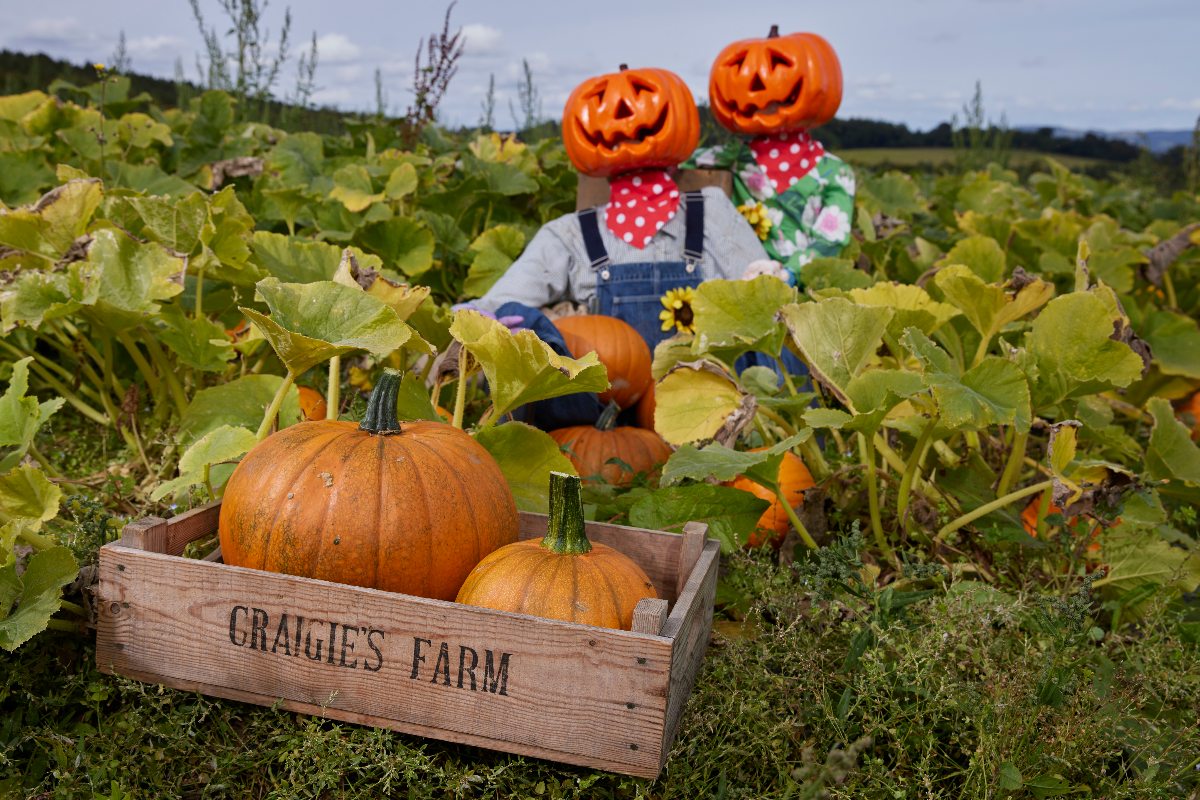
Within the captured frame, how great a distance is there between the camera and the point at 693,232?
329 cm

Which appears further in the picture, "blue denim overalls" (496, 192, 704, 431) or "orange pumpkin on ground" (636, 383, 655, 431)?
"blue denim overalls" (496, 192, 704, 431)

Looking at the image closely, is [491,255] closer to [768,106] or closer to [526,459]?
[768,106]

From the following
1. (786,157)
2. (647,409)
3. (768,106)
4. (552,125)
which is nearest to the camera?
(647,409)

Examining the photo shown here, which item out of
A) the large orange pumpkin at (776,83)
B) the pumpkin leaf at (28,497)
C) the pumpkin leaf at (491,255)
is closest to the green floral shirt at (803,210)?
the large orange pumpkin at (776,83)

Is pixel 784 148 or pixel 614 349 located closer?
pixel 614 349

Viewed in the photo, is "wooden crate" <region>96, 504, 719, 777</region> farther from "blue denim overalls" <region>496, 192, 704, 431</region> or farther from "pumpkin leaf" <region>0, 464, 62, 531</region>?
"blue denim overalls" <region>496, 192, 704, 431</region>

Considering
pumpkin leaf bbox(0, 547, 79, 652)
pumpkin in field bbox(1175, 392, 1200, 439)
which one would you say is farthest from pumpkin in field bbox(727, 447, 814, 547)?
pumpkin in field bbox(1175, 392, 1200, 439)

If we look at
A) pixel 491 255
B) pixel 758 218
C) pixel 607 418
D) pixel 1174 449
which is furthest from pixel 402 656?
pixel 758 218

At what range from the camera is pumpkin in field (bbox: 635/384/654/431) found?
9.86 ft

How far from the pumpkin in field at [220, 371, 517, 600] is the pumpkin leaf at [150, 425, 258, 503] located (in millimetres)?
164

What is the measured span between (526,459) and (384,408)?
417mm

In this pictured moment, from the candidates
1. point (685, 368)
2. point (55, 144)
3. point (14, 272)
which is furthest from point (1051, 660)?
point (55, 144)

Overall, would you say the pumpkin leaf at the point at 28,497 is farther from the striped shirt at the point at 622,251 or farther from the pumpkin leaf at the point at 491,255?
the pumpkin leaf at the point at 491,255

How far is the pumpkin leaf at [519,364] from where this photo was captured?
1827 millimetres
